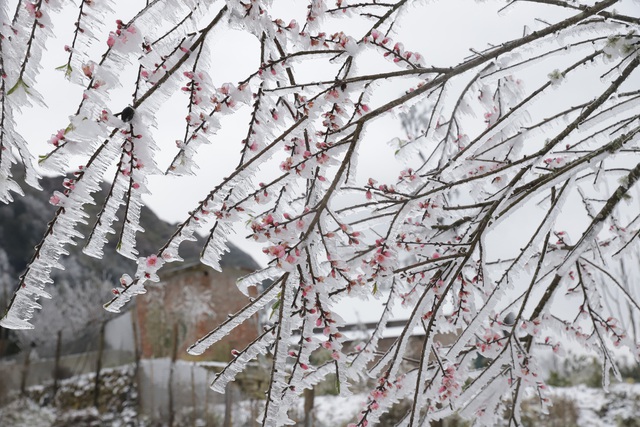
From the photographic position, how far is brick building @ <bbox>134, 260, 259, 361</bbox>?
11117 mm

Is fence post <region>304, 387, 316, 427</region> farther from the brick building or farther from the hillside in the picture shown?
the hillside

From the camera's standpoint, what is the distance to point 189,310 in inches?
437

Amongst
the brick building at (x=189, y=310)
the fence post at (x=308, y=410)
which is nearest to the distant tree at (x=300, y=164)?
the fence post at (x=308, y=410)

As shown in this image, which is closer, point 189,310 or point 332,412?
point 332,412

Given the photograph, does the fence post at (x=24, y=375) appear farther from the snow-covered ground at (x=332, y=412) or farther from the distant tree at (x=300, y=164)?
the distant tree at (x=300, y=164)

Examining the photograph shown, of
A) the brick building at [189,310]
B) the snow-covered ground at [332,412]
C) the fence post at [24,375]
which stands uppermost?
the brick building at [189,310]

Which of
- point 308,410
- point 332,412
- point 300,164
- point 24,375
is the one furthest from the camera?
point 24,375

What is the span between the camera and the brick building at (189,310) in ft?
36.5

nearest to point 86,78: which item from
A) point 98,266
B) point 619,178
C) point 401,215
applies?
point 401,215

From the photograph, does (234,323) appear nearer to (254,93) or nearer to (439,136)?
(254,93)

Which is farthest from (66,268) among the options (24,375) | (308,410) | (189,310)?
(308,410)

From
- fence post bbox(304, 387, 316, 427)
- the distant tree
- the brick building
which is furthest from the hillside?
the distant tree

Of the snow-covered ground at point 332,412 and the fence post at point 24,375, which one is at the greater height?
the fence post at point 24,375

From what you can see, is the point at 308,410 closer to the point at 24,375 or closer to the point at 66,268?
the point at 24,375
